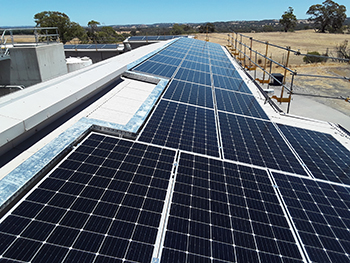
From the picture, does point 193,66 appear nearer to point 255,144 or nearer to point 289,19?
point 255,144

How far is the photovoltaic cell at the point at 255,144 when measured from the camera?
9.30m

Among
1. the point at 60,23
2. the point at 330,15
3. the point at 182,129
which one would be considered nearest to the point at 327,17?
A: the point at 330,15

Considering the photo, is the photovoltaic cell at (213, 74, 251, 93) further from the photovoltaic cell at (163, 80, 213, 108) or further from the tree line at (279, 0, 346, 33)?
the tree line at (279, 0, 346, 33)

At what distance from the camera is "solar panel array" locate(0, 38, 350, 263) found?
511 centimetres

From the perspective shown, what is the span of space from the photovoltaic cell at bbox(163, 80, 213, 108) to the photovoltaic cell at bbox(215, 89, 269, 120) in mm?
672

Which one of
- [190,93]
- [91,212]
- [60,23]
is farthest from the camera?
[60,23]

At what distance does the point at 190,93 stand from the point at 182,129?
4741mm

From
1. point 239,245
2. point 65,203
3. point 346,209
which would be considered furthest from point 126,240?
point 346,209

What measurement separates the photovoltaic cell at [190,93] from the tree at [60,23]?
61882 millimetres

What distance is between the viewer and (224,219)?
6.30 meters

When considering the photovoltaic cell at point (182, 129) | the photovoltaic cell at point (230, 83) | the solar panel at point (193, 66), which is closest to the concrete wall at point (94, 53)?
the solar panel at point (193, 66)

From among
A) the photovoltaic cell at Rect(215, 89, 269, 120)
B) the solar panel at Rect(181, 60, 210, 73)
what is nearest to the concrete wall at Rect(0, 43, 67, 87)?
the solar panel at Rect(181, 60, 210, 73)

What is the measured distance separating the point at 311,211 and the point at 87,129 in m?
7.71

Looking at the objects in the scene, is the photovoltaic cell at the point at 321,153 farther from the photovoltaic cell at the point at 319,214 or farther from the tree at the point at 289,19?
the tree at the point at 289,19
